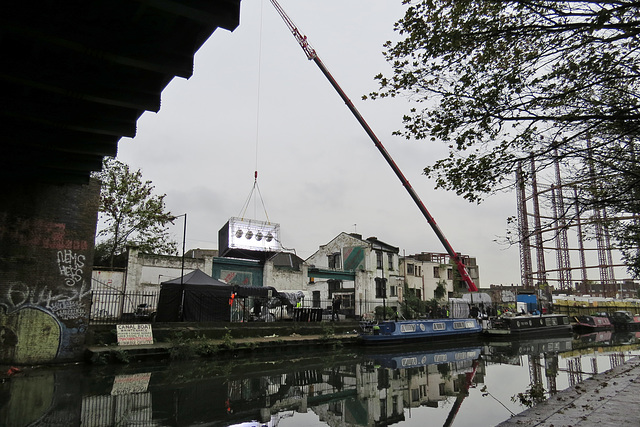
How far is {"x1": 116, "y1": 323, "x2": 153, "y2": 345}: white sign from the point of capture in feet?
56.2

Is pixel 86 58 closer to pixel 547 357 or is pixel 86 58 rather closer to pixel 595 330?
pixel 547 357

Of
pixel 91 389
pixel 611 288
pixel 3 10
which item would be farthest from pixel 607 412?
pixel 611 288

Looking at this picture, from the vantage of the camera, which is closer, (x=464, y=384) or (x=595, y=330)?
(x=464, y=384)

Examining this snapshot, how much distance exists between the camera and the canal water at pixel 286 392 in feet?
31.2

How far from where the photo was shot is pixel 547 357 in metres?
21.7

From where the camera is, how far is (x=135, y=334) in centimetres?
1755

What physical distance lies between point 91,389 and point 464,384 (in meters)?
11.0

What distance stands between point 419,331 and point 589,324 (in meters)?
24.7

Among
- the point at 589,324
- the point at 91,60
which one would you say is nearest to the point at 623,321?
the point at 589,324

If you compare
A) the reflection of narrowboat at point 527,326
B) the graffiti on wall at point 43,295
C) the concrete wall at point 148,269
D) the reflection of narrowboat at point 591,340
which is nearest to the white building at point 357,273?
the reflection of narrowboat at point 527,326

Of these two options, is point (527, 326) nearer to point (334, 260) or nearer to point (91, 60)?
point (334, 260)

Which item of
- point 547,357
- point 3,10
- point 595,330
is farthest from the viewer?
point 595,330

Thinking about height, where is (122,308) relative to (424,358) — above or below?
above

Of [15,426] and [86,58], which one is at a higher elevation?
[86,58]
